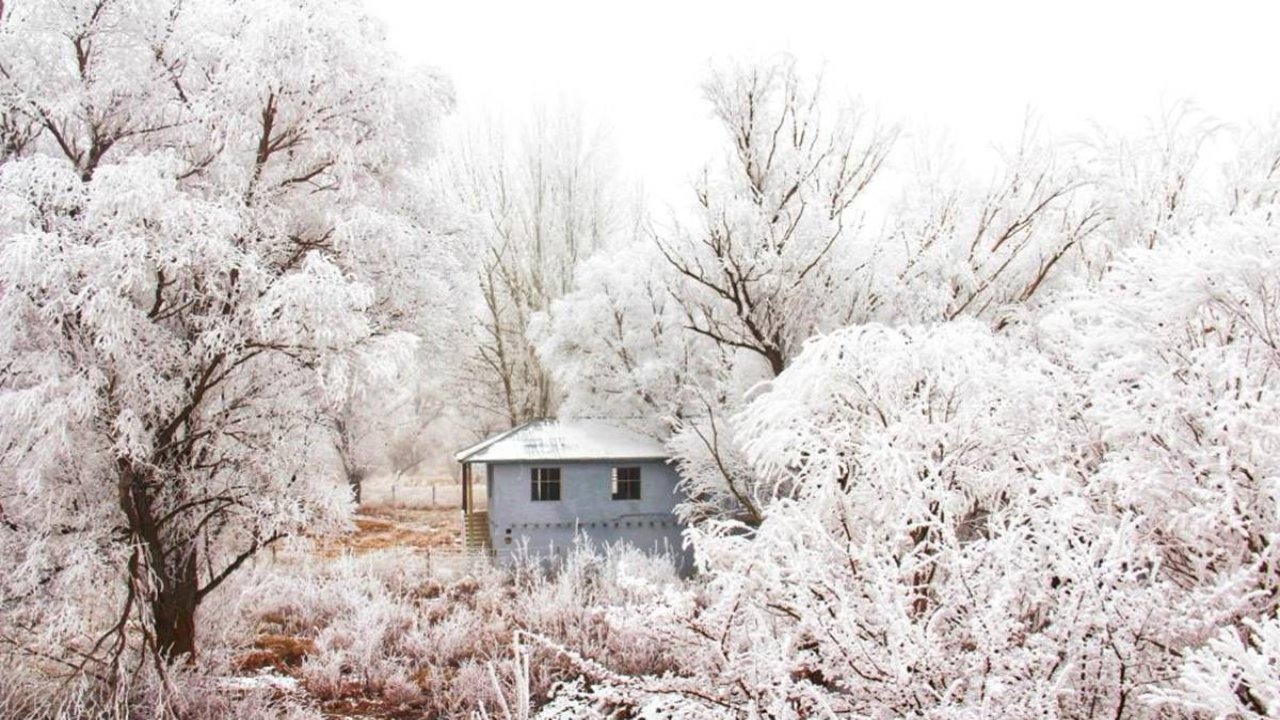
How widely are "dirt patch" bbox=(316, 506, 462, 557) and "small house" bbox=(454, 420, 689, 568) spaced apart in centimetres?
282

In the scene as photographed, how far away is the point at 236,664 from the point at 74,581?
2830 millimetres

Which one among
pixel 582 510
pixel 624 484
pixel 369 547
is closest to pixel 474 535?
pixel 582 510

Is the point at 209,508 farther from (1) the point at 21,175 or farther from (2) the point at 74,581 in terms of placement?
(1) the point at 21,175

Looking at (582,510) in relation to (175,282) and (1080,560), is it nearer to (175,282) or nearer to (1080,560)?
(175,282)

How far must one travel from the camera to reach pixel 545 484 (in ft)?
55.9

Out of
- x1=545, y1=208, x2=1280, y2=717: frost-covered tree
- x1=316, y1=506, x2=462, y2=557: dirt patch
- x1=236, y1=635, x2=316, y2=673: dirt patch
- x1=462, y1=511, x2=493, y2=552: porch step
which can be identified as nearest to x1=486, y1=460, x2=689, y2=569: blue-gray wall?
x1=462, y1=511, x2=493, y2=552: porch step

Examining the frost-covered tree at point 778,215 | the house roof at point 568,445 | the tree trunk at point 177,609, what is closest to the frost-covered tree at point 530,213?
the house roof at point 568,445

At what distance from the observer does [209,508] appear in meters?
9.14

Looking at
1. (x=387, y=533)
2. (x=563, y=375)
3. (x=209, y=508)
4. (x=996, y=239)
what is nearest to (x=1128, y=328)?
(x=209, y=508)

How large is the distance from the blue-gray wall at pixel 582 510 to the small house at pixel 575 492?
0.07 feet

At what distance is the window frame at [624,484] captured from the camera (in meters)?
17.2

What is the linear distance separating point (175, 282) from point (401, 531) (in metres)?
17.0

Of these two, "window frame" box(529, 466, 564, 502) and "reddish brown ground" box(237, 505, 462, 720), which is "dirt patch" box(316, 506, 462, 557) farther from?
"window frame" box(529, 466, 564, 502)

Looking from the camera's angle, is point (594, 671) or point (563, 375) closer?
point (594, 671)
